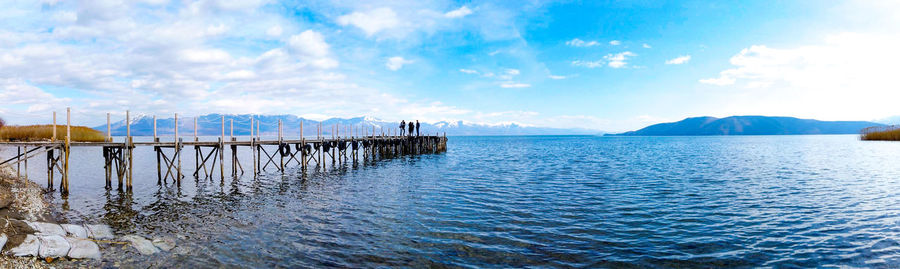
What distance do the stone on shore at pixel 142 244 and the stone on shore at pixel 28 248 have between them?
1.97 metres

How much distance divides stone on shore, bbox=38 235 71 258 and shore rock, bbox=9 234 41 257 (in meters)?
0.09

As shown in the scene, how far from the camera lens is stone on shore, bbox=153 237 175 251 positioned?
11.5m

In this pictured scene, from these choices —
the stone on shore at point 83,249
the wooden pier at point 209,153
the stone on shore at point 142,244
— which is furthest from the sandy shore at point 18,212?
the stone on shore at point 142,244

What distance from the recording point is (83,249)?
1030 cm

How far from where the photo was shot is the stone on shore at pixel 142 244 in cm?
1095

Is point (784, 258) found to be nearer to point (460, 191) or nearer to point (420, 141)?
point (460, 191)

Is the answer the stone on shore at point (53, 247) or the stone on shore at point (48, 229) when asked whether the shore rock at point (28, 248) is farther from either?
the stone on shore at point (48, 229)

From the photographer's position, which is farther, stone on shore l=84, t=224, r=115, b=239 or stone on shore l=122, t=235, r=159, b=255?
stone on shore l=84, t=224, r=115, b=239

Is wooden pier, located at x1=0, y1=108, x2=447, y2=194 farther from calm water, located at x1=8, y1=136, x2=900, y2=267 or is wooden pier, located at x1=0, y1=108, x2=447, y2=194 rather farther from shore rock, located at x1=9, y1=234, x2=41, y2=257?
shore rock, located at x1=9, y1=234, x2=41, y2=257

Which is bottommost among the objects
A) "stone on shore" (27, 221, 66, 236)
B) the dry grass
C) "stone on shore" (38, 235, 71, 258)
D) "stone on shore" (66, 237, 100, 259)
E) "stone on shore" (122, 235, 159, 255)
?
"stone on shore" (122, 235, 159, 255)

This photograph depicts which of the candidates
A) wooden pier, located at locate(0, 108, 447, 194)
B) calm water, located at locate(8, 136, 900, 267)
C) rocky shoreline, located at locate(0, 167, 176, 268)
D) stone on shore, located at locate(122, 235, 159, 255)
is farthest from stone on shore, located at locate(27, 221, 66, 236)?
wooden pier, located at locate(0, 108, 447, 194)

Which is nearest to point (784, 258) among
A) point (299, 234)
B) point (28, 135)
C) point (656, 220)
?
point (656, 220)

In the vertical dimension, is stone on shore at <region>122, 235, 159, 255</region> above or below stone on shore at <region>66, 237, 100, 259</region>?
below

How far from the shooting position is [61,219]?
50.2ft
